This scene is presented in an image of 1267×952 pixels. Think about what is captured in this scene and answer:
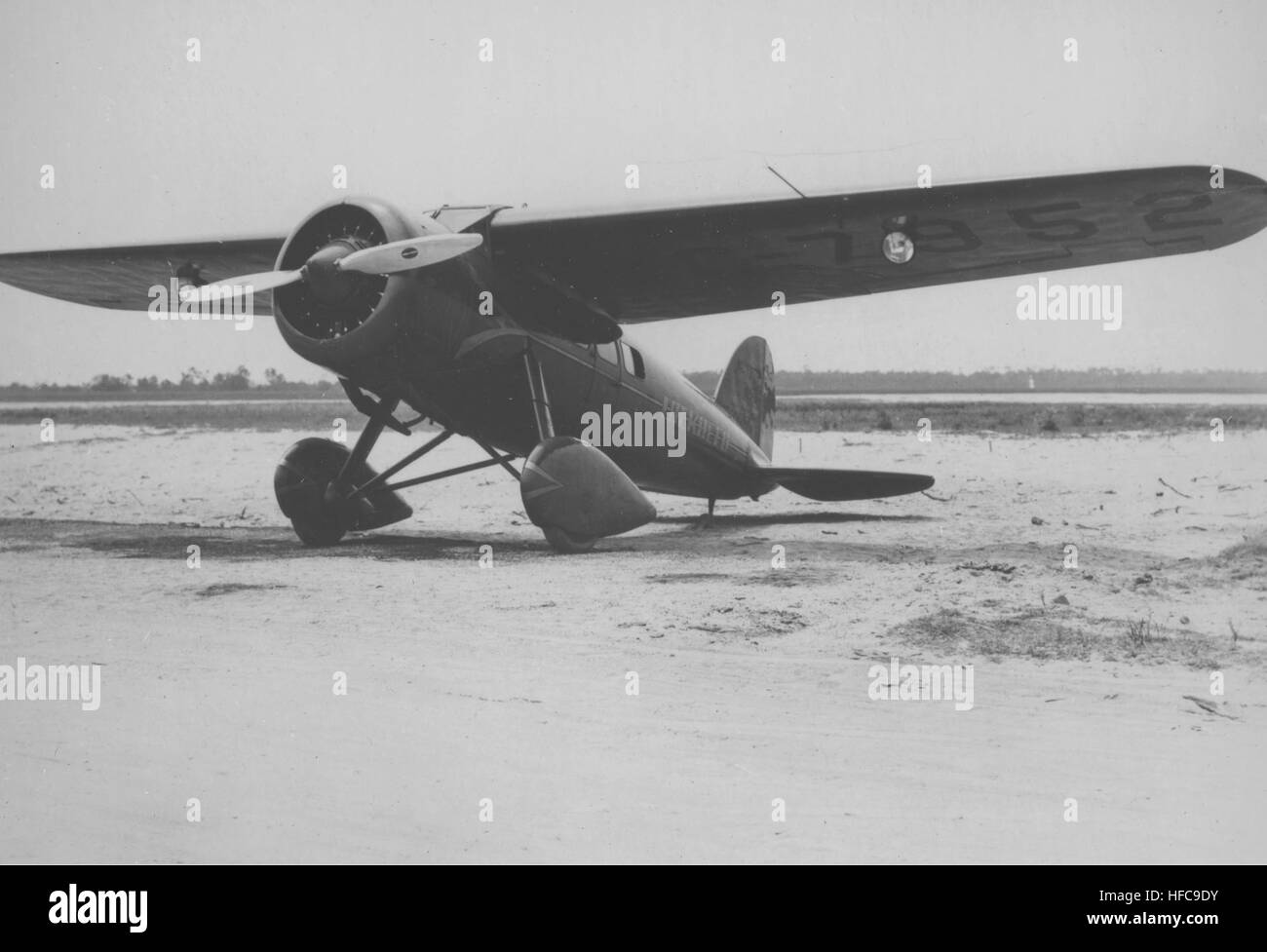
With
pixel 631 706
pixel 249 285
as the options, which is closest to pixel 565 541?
pixel 249 285

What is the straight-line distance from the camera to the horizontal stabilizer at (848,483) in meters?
10.9

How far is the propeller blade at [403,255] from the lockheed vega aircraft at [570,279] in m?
0.01

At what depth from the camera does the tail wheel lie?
28.5ft

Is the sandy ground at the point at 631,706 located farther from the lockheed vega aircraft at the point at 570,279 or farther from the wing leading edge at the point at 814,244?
the wing leading edge at the point at 814,244

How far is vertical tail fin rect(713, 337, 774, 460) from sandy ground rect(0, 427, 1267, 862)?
3888mm

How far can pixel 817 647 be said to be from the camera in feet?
19.3

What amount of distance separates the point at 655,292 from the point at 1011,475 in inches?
248

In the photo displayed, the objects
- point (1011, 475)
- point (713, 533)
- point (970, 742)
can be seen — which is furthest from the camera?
point (1011, 475)

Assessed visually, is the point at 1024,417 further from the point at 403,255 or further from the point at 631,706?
the point at 631,706

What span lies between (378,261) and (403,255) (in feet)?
0.58

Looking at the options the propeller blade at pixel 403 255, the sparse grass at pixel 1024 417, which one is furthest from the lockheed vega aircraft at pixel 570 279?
the sparse grass at pixel 1024 417

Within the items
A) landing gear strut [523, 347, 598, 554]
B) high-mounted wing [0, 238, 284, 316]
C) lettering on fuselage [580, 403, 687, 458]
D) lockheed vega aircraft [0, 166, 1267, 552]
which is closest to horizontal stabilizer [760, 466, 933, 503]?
lockheed vega aircraft [0, 166, 1267, 552]

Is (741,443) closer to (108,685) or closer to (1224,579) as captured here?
(1224,579)
